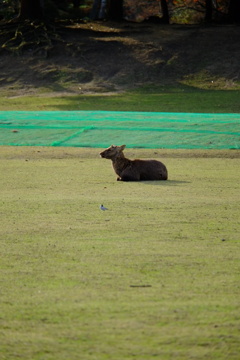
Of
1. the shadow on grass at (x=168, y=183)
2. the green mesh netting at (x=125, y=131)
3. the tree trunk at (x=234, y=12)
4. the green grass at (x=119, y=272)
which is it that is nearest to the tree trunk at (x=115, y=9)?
the tree trunk at (x=234, y=12)

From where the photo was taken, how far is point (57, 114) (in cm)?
2114

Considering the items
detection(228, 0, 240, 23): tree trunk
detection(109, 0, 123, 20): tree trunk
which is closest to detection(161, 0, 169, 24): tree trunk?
detection(109, 0, 123, 20): tree trunk

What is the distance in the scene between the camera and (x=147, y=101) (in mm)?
28219

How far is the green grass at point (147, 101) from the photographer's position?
87.0ft

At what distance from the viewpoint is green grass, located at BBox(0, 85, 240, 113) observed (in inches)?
1044

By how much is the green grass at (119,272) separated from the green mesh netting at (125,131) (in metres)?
5.85

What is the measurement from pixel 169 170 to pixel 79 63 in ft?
70.3

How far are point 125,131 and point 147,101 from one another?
34.1 feet

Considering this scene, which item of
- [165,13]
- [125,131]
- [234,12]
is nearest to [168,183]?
[125,131]

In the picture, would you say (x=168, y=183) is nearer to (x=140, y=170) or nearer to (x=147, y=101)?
(x=140, y=170)

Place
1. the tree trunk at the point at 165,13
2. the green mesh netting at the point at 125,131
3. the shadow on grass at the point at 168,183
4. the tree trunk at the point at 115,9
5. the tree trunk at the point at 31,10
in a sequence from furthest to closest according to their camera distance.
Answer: the tree trunk at the point at 165,13 < the tree trunk at the point at 115,9 < the tree trunk at the point at 31,10 < the green mesh netting at the point at 125,131 < the shadow on grass at the point at 168,183

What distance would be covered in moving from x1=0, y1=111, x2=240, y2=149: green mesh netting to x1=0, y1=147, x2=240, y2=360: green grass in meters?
5.85

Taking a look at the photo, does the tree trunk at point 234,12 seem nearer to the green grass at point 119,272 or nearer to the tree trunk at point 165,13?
the tree trunk at point 165,13

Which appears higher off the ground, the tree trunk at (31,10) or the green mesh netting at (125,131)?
the tree trunk at (31,10)
